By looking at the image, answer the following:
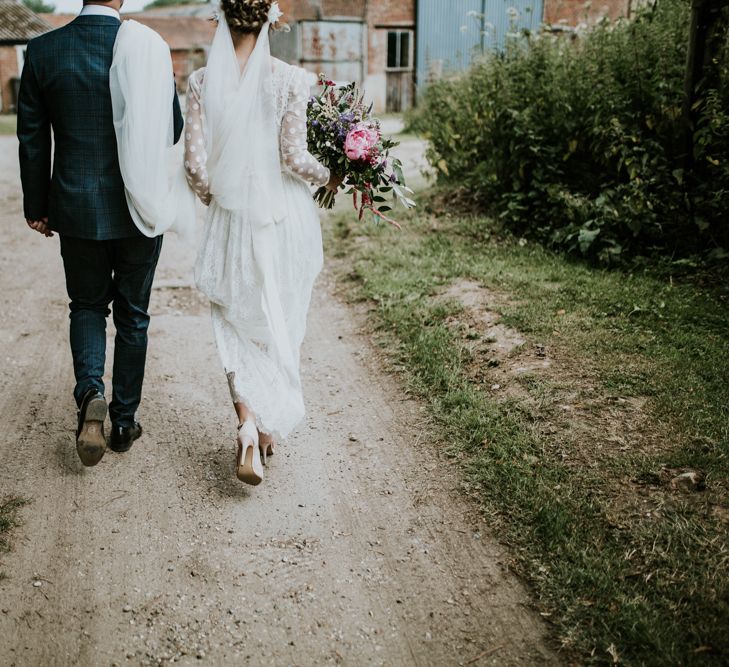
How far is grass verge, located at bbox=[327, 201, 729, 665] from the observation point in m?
2.66

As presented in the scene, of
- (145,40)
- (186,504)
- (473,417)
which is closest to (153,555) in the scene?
(186,504)

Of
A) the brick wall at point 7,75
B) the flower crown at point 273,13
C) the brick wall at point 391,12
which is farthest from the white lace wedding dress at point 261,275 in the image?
the brick wall at point 7,75

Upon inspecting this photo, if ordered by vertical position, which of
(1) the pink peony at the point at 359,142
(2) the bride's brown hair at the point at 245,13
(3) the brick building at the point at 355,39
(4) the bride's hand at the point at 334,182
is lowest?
(4) the bride's hand at the point at 334,182

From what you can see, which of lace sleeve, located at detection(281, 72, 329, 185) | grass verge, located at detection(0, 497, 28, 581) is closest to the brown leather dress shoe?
grass verge, located at detection(0, 497, 28, 581)

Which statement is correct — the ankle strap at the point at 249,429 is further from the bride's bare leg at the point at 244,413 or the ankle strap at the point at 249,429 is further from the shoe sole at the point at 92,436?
the shoe sole at the point at 92,436

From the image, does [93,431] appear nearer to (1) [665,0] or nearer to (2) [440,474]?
(2) [440,474]

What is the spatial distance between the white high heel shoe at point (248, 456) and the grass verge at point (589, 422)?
1066 mm

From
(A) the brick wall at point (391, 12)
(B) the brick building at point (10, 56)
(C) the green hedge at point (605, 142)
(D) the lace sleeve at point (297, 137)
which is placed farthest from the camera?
(B) the brick building at point (10, 56)

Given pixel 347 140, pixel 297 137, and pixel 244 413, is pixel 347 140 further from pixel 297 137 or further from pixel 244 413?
pixel 244 413

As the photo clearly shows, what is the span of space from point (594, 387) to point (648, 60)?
3.81 m

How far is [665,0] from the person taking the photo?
6.84m

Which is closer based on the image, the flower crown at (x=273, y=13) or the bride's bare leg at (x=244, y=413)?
the flower crown at (x=273, y=13)

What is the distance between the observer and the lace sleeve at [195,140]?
3211mm

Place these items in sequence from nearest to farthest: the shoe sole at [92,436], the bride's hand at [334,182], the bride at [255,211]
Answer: the bride at [255,211] < the shoe sole at [92,436] < the bride's hand at [334,182]
